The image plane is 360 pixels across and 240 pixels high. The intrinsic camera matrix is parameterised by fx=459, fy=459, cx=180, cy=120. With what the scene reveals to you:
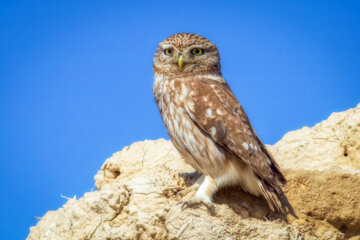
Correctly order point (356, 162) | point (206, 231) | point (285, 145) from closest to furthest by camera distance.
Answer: point (206, 231) < point (356, 162) < point (285, 145)

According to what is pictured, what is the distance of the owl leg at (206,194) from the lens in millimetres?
3893

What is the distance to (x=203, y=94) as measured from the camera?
431 cm

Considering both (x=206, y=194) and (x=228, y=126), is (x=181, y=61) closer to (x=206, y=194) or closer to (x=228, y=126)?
(x=228, y=126)

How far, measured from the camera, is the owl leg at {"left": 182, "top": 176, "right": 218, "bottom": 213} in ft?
12.8

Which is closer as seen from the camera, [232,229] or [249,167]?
[232,229]

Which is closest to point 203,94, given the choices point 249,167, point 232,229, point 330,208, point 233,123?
point 233,123

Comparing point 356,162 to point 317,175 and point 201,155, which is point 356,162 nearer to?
point 317,175

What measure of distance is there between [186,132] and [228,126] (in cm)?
39

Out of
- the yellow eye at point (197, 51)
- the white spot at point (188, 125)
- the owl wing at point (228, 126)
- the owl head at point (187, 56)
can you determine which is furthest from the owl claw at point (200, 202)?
the yellow eye at point (197, 51)

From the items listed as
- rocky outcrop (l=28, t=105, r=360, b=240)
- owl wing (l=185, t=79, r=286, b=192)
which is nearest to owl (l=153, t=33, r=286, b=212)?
owl wing (l=185, t=79, r=286, b=192)

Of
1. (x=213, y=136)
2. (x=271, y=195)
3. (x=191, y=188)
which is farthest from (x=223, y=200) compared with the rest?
(x=213, y=136)

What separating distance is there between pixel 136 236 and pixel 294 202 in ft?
5.38

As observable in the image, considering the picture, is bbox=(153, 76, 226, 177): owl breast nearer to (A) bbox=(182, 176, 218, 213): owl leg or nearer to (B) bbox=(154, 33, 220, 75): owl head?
(A) bbox=(182, 176, 218, 213): owl leg

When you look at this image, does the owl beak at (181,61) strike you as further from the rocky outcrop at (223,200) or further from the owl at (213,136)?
the rocky outcrop at (223,200)
